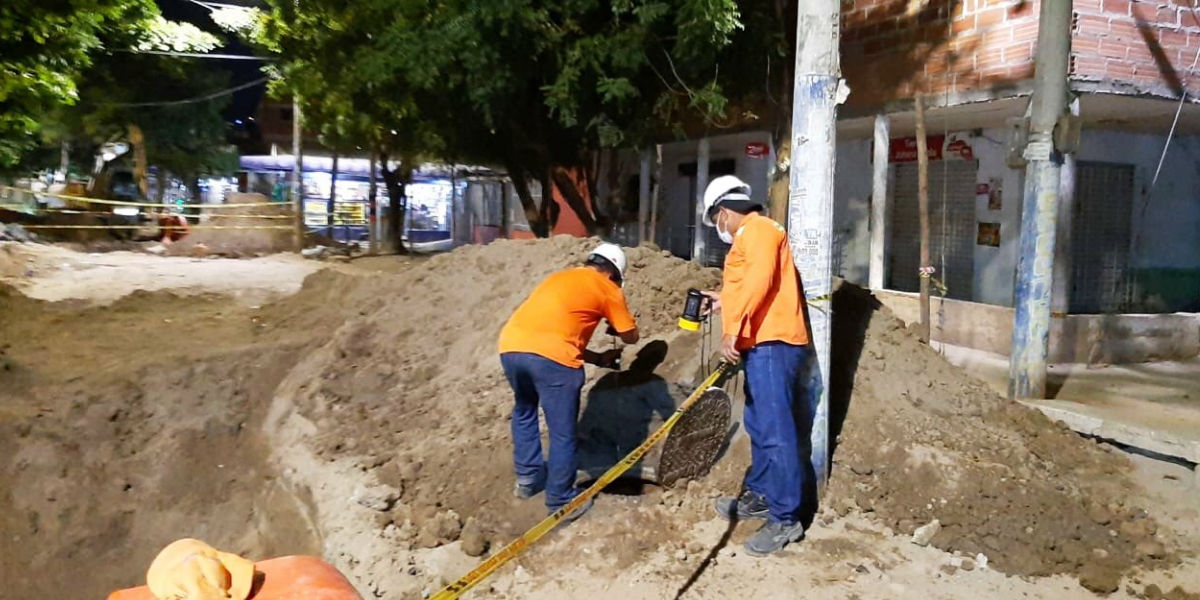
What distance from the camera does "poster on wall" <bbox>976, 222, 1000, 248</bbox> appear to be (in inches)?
400

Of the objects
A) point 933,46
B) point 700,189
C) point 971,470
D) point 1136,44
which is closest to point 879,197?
point 933,46

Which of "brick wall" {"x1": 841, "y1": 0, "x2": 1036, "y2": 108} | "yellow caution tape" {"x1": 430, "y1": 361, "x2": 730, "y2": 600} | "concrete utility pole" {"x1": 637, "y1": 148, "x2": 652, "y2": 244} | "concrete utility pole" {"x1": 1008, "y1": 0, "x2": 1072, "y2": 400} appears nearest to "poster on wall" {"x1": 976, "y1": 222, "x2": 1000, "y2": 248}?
"brick wall" {"x1": 841, "y1": 0, "x2": 1036, "y2": 108}

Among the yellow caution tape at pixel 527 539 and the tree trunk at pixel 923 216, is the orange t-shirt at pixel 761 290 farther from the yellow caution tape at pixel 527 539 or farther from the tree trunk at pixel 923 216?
the tree trunk at pixel 923 216

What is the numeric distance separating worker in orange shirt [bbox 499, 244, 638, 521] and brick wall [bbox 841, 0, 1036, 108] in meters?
5.69

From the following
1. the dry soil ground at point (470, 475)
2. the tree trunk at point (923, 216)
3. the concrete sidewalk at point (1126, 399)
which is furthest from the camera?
the tree trunk at point (923, 216)

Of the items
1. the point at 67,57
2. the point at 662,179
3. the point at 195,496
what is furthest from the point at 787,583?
the point at 662,179

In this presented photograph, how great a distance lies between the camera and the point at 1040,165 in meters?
6.36

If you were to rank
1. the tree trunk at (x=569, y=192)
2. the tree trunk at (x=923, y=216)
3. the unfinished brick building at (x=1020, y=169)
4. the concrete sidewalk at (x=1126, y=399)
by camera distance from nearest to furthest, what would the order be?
1. the concrete sidewalk at (x=1126, y=399)
2. the tree trunk at (x=923, y=216)
3. the unfinished brick building at (x=1020, y=169)
4. the tree trunk at (x=569, y=192)

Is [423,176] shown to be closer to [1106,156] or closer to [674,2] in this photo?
[674,2]

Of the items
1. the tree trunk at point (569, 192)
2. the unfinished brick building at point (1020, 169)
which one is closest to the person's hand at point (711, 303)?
the unfinished brick building at point (1020, 169)

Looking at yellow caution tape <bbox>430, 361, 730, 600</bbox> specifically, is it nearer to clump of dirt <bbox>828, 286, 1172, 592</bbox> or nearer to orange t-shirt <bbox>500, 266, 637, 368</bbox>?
orange t-shirt <bbox>500, 266, 637, 368</bbox>

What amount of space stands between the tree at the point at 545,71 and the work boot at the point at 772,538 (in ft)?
18.9

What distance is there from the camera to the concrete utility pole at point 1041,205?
20.8 feet

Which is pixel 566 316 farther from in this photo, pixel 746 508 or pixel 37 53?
pixel 37 53
